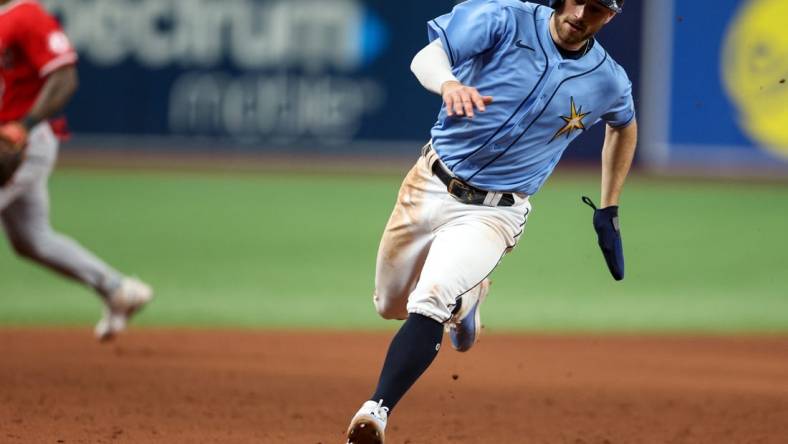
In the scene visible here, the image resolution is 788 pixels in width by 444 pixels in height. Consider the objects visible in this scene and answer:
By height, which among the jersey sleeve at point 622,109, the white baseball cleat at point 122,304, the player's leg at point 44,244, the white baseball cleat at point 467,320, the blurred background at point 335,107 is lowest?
the blurred background at point 335,107

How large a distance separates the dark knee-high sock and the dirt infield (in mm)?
737

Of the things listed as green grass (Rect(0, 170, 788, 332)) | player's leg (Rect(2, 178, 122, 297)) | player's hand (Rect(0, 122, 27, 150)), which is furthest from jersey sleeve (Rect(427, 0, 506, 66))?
green grass (Rect(0, 170, 788, 332))

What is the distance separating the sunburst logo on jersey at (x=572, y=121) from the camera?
530 cm

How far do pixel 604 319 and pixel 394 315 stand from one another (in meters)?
4.22

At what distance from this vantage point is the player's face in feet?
16.7

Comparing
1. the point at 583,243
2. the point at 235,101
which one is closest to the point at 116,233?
the point at 583,243

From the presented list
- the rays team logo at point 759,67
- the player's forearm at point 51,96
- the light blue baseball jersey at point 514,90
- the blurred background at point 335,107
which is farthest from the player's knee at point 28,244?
the rays team logo at point 759,67

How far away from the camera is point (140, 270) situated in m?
11.1

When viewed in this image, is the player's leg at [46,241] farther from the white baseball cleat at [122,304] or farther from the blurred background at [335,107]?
the blurred background at [335,107]

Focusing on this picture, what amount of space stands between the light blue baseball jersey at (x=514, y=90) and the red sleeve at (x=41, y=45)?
2808mm

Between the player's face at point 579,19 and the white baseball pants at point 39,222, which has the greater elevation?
the player's face at point 579,19

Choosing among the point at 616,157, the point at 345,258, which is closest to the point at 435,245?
the point at 616,157

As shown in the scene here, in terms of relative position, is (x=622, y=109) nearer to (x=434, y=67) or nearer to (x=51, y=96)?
(x=434, y=67)

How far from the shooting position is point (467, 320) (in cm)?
612
